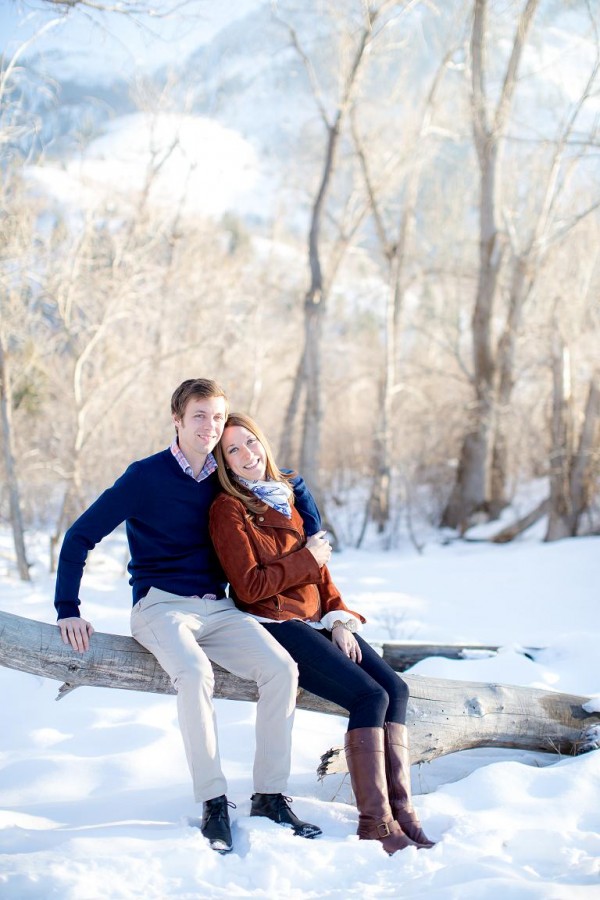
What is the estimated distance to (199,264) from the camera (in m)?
19.7

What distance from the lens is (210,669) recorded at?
287cm

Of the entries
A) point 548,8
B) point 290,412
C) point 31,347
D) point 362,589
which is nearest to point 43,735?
point 362,589

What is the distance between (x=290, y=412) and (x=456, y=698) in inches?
520

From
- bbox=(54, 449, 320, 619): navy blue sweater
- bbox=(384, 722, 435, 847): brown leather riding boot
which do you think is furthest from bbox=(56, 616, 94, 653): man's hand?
bbox=(384, 722, 435, 847): brown leather riding boot

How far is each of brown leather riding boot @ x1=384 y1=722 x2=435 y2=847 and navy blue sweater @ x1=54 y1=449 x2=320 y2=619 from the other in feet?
2.99

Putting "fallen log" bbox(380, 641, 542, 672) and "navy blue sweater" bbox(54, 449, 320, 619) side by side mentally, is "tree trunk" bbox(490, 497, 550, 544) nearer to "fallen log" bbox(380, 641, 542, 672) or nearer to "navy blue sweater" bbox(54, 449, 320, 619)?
"fallen log" bbox(380, 641, 542, 672)

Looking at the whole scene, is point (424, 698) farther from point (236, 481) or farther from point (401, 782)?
point (236, 481)

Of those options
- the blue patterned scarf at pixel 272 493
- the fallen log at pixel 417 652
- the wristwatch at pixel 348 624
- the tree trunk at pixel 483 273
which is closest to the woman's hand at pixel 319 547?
the blue patterned scarf at pixel 272 493

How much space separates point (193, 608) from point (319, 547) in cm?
58

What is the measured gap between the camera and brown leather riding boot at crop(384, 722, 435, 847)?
271cm

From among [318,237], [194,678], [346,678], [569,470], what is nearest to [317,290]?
[318,237]

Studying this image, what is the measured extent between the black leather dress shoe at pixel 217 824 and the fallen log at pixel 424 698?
48 cm

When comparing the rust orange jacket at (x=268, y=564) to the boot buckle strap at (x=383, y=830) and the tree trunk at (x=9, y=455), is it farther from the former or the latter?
the tree trunk at (x=9, y=455)

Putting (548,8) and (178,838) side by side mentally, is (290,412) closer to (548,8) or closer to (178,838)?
(548,8)
